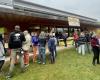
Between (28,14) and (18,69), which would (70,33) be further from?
(18,69)

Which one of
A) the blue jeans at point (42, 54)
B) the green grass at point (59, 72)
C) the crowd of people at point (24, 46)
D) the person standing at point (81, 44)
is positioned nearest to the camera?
the green grass at point (59, 72)

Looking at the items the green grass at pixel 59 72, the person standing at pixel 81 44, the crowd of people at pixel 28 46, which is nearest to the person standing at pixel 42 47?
the crowd of people at pixel 28 46

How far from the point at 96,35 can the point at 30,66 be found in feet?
12.1

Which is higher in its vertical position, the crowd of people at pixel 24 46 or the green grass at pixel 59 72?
the crowd of people at pixel 24 46

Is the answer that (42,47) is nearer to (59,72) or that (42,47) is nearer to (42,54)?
(42,54)

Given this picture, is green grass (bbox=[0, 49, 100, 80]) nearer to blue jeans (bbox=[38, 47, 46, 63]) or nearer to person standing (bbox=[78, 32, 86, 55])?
blue jeans (bbox=[38, 47, 46, 63])

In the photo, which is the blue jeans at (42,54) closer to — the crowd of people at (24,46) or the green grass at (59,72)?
the crowd of people at (24,46)

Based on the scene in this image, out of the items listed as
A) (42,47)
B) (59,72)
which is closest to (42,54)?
(42,47)

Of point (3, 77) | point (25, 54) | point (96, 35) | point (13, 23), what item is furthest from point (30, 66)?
point (13, 23)

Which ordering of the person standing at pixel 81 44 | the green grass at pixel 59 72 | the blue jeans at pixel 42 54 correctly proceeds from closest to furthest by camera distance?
the green grass at pixel 59 72 → the blue jeans at pixel 42 54 → the person standing at pixel 81 44

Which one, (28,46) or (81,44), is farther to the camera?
(81,44)

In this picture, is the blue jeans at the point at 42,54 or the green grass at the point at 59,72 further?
the blue jeans at the point at 42,54

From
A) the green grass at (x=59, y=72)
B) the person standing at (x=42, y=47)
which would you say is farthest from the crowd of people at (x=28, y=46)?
the green grass at (x=59, y=72)

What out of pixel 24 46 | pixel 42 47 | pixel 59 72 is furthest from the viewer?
pixel 42 47
